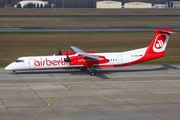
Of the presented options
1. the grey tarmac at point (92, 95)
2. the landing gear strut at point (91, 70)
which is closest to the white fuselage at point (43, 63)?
the landing gear strut at point (91, 70)

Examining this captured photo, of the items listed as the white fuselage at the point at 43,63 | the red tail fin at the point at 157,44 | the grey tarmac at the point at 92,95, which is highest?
the red tail fin at the point at 157,44

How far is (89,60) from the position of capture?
4334cm

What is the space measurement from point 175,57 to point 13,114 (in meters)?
32.6

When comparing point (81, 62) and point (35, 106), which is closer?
point (35, 106)

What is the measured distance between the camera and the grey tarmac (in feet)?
93.4

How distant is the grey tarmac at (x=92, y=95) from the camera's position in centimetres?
2847

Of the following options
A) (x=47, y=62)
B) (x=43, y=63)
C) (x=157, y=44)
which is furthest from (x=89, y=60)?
(x=157, y=44)

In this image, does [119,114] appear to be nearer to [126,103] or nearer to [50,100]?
[126,103]

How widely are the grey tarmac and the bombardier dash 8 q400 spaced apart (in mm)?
969

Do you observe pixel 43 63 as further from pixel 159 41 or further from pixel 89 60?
pixel 159 41

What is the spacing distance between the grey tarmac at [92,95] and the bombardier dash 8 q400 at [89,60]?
3.18ft

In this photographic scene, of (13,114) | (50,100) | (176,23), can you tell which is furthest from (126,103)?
(176,23)

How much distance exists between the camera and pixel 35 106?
3055cm

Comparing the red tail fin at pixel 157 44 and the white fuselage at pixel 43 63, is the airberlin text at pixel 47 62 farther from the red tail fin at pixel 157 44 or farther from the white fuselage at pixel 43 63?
the red tail fin at pixel 157 44
